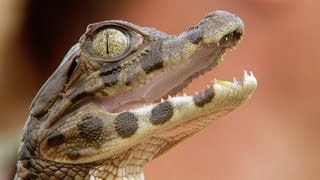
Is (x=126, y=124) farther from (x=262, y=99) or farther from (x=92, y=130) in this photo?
(x=262, y=99)

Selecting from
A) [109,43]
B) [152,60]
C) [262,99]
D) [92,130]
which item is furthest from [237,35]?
[262,99]

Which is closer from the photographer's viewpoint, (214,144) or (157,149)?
(157,149)

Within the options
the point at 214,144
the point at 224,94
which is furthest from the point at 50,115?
the point at 214,144

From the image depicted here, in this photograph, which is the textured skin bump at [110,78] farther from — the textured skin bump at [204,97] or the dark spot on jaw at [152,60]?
the textured skin bump at [204,97]

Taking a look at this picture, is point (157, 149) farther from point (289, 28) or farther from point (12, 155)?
point (12, 155)

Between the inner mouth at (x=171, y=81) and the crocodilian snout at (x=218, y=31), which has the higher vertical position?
the crocodilian snout at (x=218, y=31)

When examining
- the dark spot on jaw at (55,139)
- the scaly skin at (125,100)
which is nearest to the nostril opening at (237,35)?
the scaly skin at (125,100)
